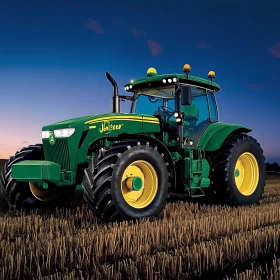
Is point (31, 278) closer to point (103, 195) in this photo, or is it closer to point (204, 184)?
point (103, 195)

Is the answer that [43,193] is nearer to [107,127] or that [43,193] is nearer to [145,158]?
[107,127]

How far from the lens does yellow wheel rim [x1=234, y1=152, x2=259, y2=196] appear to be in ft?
29.1

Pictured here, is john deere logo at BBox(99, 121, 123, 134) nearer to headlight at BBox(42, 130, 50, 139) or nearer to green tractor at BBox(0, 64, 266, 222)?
green tractor at BBox(0, 64, 266, 222)

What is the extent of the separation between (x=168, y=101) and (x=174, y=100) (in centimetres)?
22

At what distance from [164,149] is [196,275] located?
3.33 metres

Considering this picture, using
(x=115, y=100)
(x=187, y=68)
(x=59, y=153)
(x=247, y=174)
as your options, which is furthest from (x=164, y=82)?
(x=247, y=174)

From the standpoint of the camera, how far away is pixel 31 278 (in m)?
3.81

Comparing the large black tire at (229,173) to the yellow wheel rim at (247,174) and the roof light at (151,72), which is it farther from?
the roof light at (151,72)

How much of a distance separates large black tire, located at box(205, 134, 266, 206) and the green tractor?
19 millimetres

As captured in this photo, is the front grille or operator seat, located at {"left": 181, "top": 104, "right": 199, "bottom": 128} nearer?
the front grille

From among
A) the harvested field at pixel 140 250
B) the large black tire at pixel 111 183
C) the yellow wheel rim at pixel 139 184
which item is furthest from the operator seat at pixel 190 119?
the harvested field at pixel 140 250

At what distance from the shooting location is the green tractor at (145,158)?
6148 millimetres

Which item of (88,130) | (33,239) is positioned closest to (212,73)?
(88,130)

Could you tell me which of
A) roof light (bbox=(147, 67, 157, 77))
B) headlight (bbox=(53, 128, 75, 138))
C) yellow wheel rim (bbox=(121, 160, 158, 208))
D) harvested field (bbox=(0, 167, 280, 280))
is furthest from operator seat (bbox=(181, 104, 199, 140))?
headlight (bbox=(53, 128, 75, 138))
